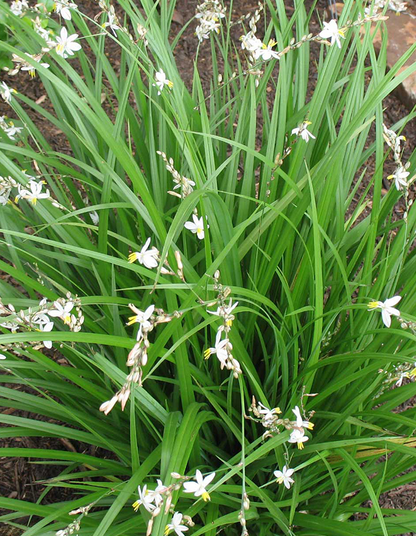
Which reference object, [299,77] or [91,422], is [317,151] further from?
[91,422]

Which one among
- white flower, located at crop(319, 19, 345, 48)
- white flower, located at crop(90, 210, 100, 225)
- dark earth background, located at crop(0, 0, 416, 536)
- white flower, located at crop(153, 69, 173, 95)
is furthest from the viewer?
dark earth background, located at crop(0, 0, 416, 536)

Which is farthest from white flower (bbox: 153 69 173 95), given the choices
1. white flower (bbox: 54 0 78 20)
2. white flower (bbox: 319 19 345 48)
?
white flower (bbox: 319 19 345 48)

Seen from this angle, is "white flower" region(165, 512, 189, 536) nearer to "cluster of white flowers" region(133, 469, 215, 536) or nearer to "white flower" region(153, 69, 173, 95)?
"cluster of white flowers" region(133, 469, 215, 536)

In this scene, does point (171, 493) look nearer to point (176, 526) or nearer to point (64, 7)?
point (176, 526)

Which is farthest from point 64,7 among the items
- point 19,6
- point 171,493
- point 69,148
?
point 69,148

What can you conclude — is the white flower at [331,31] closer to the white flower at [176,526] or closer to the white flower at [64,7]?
the white flower at [64,7]

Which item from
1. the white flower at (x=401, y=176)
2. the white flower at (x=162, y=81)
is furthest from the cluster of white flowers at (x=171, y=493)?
the white flower at (x=162, y=81)

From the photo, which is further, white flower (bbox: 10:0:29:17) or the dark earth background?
the dark earth background

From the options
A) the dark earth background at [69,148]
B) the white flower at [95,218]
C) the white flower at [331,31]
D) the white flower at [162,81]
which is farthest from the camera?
the dark earth background at [69,148]
